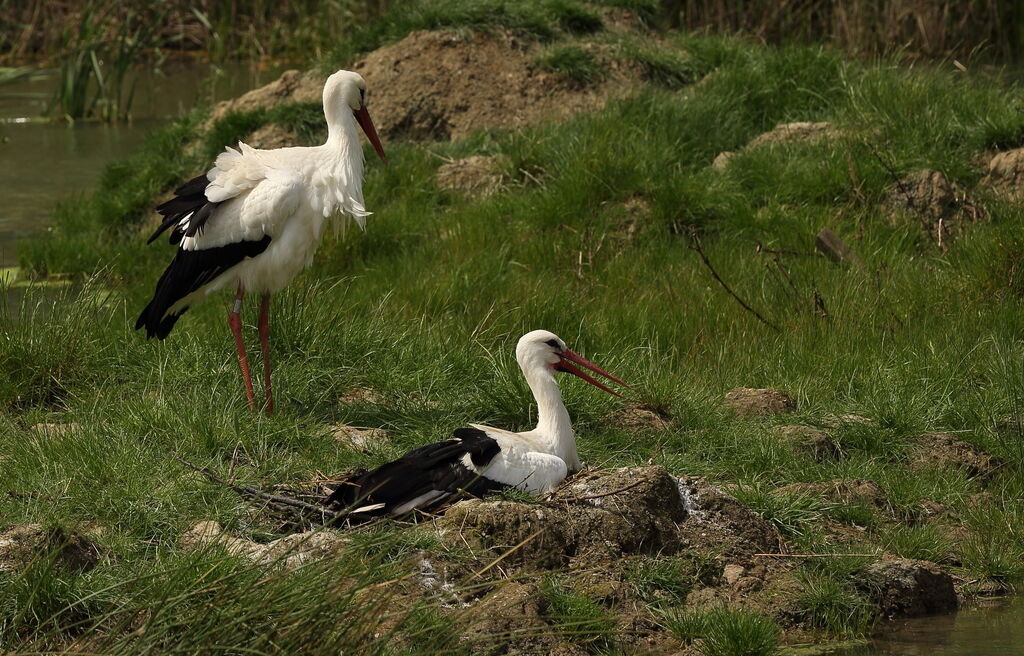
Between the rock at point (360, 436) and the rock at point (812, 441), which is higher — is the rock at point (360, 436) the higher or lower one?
the higher one

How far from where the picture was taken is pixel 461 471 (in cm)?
516

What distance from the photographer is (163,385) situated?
6.53 m

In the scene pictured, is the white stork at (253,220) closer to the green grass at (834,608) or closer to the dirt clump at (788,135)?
the green grass at (834,608)

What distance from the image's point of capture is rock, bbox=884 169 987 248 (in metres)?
8.79

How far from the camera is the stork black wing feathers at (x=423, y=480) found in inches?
199

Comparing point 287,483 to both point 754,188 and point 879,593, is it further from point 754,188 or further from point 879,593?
point 754,188

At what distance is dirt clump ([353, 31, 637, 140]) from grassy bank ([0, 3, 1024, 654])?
364mm

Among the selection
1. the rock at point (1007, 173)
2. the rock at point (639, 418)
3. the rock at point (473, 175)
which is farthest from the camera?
the rock at point (473, 175)

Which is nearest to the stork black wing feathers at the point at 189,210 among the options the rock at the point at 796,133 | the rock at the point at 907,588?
the rock at the point at 907,588

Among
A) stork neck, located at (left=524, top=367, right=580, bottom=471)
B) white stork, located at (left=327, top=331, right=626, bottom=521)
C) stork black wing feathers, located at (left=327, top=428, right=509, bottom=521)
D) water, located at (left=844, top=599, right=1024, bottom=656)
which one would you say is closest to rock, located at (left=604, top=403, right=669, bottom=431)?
stork neck, located at (left=524, top=367, right=580, bottom=471)

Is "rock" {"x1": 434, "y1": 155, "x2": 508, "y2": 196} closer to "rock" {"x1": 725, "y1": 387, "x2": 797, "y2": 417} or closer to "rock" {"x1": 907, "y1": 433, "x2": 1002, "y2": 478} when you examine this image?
"rock" {"x1": 725, "y1": 387, "x2": 797, "y2": 417}

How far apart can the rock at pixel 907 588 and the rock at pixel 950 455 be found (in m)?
1.02

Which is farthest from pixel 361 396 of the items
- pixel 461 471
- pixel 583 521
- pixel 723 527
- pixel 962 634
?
pixel 962 634

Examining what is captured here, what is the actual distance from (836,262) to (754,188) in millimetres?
1166
